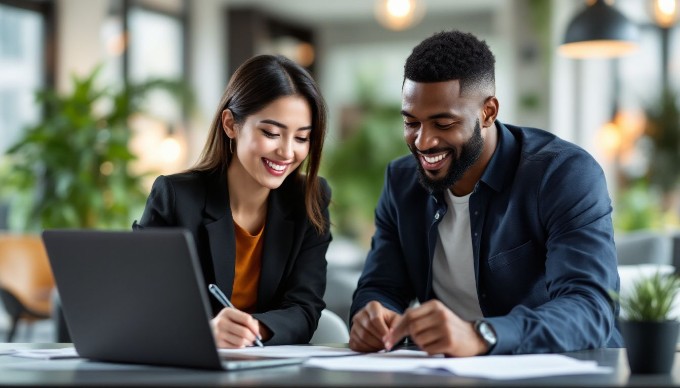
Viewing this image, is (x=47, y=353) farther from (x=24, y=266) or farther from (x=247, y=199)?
(x=24, y=266)

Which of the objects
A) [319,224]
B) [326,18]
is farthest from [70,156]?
[326,18]

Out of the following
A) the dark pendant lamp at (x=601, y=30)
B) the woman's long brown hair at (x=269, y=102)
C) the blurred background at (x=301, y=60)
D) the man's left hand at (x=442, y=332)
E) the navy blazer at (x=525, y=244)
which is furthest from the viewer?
the blurred background at (x=301, y=60)

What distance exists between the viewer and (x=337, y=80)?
14.0 m

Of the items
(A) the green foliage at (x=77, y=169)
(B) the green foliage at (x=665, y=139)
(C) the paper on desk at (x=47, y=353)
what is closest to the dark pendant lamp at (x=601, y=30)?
(A) the green foliage at (x=77, y=169)

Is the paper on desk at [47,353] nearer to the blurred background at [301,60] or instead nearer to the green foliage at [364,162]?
the blurred background at [301,60]

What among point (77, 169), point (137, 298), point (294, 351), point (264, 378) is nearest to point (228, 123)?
point (294, 351)

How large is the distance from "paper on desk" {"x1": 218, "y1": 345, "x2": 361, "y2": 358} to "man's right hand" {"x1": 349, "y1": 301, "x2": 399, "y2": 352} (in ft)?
0.08

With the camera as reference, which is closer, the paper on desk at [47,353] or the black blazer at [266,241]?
the paper on desk at [47,353]

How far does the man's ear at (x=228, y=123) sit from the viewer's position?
2406mm

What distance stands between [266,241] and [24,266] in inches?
174

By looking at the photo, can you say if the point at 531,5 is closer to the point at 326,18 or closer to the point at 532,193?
the point at 326,18

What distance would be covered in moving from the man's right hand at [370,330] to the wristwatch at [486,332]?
0.22m

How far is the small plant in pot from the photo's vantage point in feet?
5.12

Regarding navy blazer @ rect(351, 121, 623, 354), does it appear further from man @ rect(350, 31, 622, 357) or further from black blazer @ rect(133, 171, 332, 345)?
black blazer @ rect(133, 171, 332, 345)
